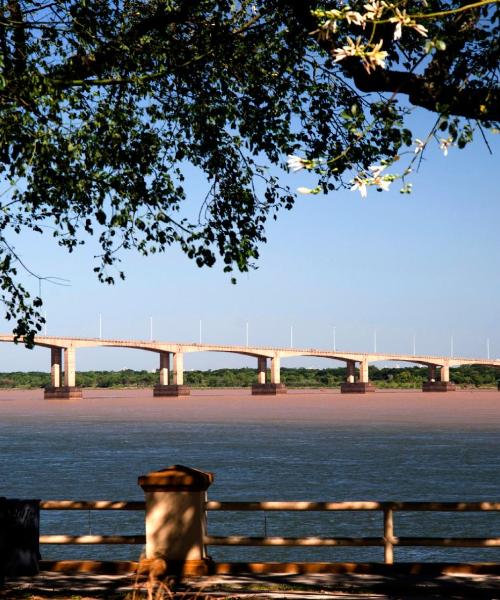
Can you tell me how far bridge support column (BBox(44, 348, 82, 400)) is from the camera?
131 m

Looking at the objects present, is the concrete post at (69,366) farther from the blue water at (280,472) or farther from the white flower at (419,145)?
the white flower at (419,145)

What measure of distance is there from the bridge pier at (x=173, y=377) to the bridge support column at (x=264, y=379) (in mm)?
13791

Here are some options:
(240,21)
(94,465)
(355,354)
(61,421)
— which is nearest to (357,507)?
(240,21)

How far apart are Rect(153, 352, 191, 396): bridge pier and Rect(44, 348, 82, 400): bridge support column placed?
1417 cm

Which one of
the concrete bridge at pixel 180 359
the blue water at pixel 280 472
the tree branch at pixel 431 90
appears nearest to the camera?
the tree branch at pixel 431 90

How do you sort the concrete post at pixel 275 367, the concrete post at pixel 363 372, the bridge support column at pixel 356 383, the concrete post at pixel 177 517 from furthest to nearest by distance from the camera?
the bridge support column at pixel 356 383 → the concrete post at pixel 363 372 → the concrete post at pixel 275 367 → the concrete post at pixel 177 517

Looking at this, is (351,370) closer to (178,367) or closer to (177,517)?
(178,367)

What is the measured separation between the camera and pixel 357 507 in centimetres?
1187

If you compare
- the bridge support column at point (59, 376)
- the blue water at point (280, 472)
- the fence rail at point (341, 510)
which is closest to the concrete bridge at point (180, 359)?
the bridge support column at point (59, 376)

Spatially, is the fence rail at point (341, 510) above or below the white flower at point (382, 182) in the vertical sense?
below

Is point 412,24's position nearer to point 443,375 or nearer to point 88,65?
point 88,65

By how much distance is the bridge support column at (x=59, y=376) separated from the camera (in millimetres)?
130750

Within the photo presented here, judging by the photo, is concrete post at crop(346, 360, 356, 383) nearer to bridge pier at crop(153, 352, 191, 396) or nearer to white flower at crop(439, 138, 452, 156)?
bridge pier at crop(153, 352, 191, 396)

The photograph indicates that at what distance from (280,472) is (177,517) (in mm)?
38080
